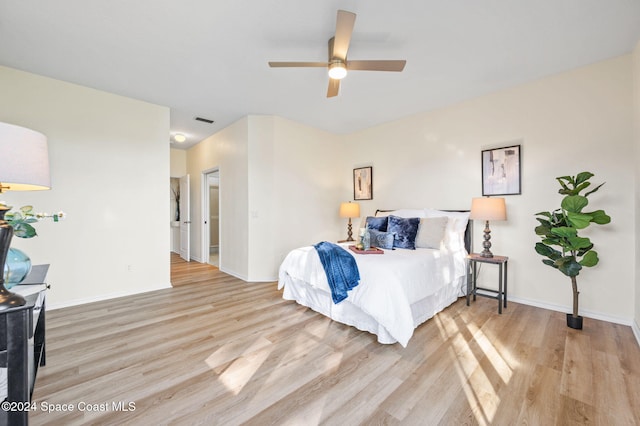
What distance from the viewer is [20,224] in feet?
4.05

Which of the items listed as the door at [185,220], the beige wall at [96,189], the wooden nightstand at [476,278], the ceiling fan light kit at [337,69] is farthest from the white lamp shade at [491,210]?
the door at [185,220]

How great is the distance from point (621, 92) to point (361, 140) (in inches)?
128

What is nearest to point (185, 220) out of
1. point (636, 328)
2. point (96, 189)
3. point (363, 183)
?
point (96, 189)

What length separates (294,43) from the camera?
95.9 inches

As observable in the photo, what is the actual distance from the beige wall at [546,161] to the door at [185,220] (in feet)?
15.5

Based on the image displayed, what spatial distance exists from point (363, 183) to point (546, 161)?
8.57ft

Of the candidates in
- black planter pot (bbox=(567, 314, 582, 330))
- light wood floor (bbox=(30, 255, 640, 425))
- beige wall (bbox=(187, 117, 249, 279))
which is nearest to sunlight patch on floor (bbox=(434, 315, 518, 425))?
light wood floor (bbox=(30, 255, 640, 425))

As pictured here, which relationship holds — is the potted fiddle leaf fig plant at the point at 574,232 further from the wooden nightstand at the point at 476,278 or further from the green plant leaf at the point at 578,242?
the wooden nightstand at the point at 476,278

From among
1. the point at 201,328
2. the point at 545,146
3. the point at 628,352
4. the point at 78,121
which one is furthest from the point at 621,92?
the point at 78,121

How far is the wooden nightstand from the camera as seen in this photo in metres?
2.93

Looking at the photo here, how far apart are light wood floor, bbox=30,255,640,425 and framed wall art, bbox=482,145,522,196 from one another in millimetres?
1462

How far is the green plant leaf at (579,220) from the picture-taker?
7.70ft

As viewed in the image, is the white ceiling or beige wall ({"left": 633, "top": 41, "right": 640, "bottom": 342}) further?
beige wall ({"left": 633, "top": 41, "right": 640, "bottom": 342})

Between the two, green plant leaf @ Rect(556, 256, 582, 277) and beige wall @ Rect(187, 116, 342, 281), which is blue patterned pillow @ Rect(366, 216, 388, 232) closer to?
beige wall @ Rect(187, 116, 342, 281)
